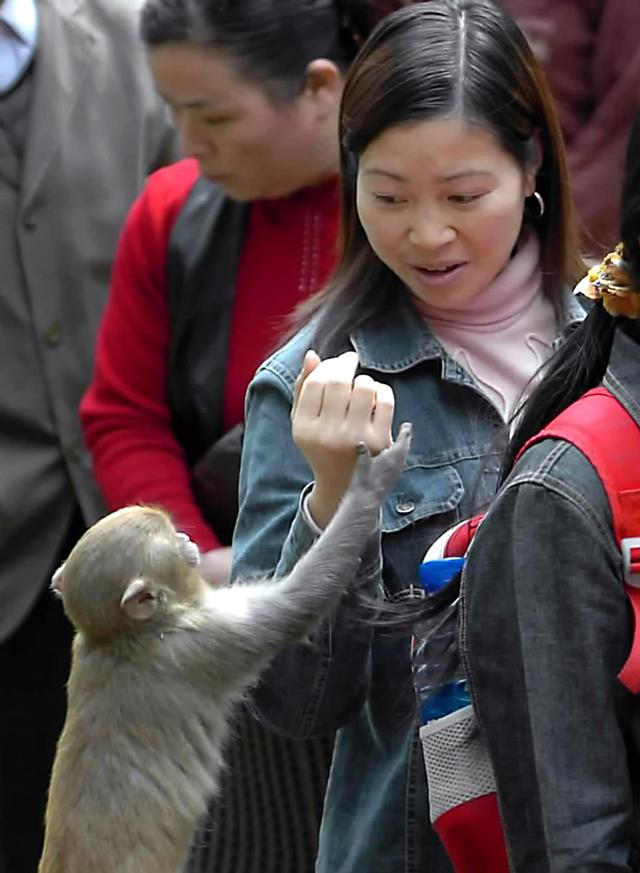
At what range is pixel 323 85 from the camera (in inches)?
134

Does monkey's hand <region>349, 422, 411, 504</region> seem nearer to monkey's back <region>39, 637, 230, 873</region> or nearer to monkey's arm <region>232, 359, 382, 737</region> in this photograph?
monkey's arm <region>232, 359, 382, 737</region>

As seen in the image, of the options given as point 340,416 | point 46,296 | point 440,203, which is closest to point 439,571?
point 340,416

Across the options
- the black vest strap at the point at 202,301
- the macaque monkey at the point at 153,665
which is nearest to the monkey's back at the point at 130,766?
the macaque monkey at the point at 153,665

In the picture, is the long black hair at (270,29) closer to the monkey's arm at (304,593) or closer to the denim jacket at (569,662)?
the monkey's arm at (304,593)

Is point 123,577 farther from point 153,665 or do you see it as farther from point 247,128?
point 247,128

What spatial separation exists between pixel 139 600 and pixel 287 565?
223mm

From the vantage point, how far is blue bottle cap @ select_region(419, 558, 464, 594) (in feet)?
7.25

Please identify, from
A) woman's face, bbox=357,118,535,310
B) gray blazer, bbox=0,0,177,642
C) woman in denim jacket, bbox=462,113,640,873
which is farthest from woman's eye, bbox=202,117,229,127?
woman in denim jacket, bbox=462,113,640,873

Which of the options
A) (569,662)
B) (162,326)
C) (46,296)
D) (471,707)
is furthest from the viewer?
(46,296)

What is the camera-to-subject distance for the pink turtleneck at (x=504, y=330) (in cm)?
257

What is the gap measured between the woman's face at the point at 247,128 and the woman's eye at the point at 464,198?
0.90 metres

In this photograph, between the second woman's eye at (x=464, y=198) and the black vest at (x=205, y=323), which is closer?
the second woman's eye at (x=464, y=198)

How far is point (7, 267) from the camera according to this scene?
3.89 m

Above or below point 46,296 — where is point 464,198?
above
